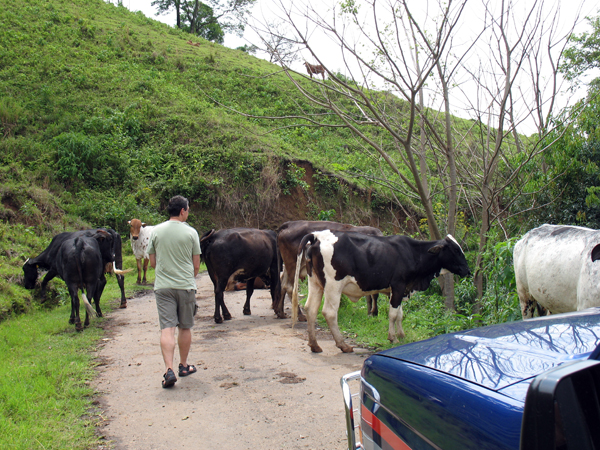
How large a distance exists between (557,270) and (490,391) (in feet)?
14.5

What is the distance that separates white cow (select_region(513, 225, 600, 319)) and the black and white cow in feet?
4.01

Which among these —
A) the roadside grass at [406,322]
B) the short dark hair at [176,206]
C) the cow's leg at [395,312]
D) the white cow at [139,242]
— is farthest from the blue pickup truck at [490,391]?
the white cow at [139,242]

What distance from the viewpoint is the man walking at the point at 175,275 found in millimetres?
5324

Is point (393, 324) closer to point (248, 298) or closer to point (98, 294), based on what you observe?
point (248, 298)

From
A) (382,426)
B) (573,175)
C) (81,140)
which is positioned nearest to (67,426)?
(382,426)

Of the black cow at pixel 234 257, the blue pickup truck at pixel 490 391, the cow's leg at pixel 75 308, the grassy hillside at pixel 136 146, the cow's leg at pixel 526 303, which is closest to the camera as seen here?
the blue pickup truck at pixel 490 391

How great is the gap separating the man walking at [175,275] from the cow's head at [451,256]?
3609mm

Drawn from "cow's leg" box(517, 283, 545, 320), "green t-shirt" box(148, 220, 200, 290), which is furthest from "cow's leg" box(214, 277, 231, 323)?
"cow's leg" box(517, 283, 545, 320)

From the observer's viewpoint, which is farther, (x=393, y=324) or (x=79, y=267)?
(x=79, y=267)

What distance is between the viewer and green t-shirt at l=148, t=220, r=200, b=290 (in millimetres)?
5352

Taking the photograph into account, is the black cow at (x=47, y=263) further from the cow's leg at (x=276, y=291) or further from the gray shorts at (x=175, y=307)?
the gray shorts at (x=175, y=307)

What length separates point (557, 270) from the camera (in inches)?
214

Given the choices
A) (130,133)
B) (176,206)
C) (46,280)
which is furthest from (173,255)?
(130,133)

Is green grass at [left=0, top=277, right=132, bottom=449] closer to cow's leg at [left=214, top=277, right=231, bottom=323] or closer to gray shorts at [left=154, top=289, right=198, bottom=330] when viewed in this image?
gray shorts at [left=154, top=289, right=198, bottom=330]
